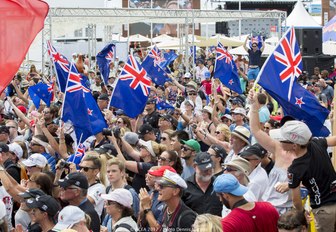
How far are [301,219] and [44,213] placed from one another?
97.3 inches

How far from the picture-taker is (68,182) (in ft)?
27.7

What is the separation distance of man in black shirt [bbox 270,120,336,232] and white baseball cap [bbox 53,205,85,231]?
1780 millimetres

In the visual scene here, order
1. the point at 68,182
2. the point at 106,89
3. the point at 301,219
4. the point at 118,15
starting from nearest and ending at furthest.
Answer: the point at 301,219
the point at 68,182
the point at 106,89
the point at 118,15

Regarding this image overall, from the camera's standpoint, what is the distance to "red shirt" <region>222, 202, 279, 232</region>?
681 centimetres

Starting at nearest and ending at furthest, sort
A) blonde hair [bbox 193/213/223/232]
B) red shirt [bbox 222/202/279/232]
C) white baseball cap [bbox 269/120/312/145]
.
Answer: blonde hair [bbox 193/213/223/232] < red shirt [bbox 222/202/279/232] < white baseball cap [bbox 269/120/312/145]

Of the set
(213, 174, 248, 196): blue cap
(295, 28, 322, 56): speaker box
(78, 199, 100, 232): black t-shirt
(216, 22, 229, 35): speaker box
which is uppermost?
(213, 174, 248, 196): blue cap

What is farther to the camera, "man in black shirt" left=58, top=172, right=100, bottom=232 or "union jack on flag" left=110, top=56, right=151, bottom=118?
"union jack on flag" left=110, top=56, right=151, bottom=118

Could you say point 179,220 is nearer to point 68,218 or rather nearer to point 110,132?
point 68,218

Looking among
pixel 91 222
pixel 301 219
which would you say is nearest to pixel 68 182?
pixel 91 222

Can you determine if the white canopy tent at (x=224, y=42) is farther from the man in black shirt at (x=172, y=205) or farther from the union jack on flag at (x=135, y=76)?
the man in black shirt at (x=172, y=205)

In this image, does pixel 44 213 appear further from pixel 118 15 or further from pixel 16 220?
pixel 118 15

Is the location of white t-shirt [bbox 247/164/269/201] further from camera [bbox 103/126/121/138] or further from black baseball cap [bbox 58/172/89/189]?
camera [bbox 103/126/121/138]

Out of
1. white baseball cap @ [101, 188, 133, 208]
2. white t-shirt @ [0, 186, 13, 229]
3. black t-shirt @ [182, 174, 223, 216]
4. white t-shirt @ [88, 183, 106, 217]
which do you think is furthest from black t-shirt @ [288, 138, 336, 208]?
white t-shirt @ [0, 186, 13, 229]

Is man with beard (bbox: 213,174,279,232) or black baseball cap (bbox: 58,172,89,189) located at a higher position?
man with beard (bbox: 213,174,279,232)
